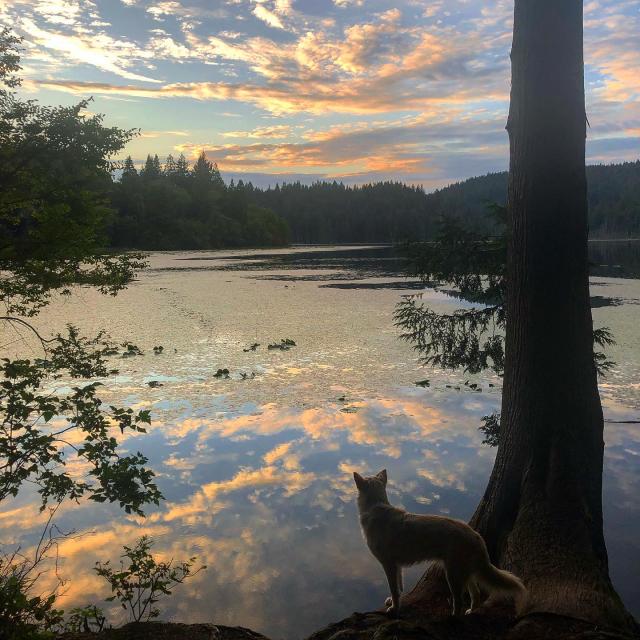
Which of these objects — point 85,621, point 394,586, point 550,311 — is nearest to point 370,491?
point 394,586

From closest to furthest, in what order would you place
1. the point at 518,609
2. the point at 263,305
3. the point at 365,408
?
the point at 518,609 < the point at 365,408 < the point at 263,305

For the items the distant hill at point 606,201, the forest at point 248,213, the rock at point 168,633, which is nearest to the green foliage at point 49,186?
the rock at point 168,633

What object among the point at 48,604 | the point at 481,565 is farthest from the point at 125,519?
the point at 481,565

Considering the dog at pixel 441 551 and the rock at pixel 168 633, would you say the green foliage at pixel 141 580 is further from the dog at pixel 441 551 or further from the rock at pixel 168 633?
the dog at pixel 441 551

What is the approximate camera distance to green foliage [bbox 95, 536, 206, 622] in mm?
5344

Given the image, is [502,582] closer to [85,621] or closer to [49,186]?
[85,621]

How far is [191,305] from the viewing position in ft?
102

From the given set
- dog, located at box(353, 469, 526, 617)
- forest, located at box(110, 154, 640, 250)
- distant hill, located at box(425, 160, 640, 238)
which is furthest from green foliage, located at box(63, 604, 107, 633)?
distant hill, located at box(425, 160, 640, 238)

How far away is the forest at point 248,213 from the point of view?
415 feet

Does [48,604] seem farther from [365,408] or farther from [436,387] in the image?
[436,387]

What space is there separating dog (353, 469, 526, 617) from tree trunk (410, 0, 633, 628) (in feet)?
2.33

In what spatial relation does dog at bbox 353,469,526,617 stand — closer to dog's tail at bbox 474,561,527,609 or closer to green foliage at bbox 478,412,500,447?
dog's tail at bbox 474,561,527,609

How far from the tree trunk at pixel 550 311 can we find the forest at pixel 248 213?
79736mm

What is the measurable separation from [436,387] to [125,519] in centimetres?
914
